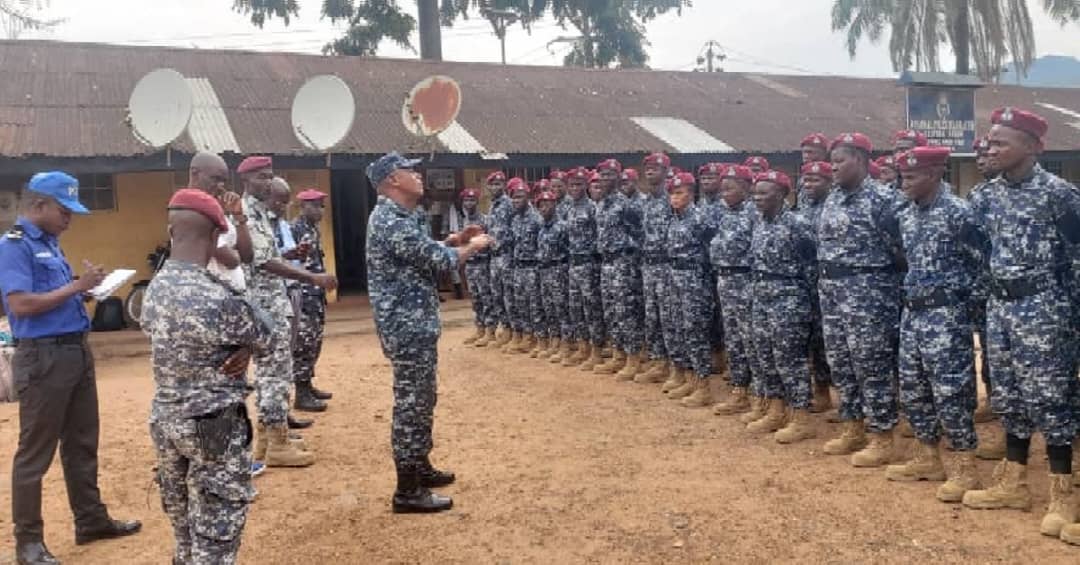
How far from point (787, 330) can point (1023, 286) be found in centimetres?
175

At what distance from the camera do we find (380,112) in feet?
48.0

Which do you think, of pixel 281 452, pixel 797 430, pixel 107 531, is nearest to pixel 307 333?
pixel 281 452

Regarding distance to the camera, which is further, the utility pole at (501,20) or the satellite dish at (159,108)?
the utility pole at (501,20)

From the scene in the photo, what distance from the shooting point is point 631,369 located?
26.4 feet

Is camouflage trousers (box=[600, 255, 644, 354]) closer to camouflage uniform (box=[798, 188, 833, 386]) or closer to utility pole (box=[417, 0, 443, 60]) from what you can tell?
camouflage uniform (box=[798, 188, 833, 386])

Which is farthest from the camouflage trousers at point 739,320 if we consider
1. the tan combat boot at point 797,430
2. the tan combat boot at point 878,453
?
the tan combat boot at point 878,453

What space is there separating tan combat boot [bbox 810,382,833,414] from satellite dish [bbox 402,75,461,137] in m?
7.29

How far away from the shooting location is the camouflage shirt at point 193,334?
293cm

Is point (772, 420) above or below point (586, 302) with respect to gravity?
below

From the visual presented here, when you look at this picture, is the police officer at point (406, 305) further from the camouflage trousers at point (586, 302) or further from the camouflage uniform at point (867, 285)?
the camouflage trousers at point (586, 302)

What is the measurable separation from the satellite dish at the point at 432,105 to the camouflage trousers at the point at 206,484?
9548 mm

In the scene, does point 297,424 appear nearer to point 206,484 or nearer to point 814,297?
point 206,484

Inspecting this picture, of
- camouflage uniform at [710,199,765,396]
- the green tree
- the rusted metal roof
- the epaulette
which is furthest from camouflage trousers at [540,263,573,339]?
the green tree

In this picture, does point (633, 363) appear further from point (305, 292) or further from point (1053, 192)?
point (1053, 192)
